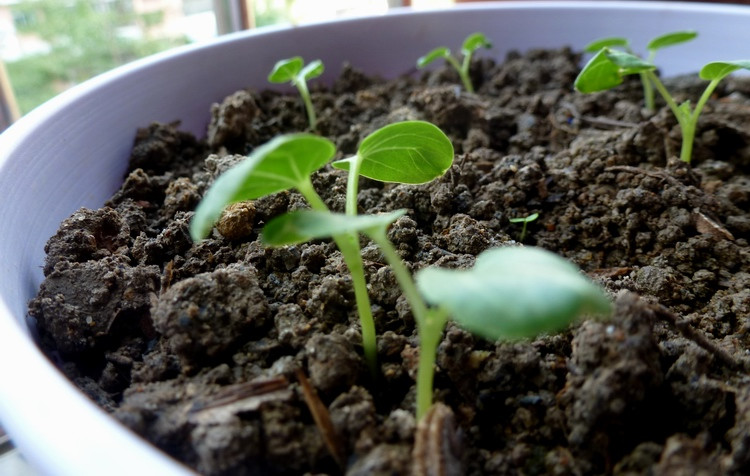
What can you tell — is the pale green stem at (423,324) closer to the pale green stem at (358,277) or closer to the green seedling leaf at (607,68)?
the pale green stem at (358,277)

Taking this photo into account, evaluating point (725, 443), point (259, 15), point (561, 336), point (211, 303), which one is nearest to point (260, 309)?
point (211, 303)

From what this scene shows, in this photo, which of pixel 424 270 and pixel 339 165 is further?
pixel 339 165

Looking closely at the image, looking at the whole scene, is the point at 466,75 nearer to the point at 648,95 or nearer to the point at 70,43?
the point at 648,95

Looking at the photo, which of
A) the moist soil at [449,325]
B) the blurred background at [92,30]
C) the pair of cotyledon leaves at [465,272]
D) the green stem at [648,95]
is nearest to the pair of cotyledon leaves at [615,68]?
the moist soil at [449,325]

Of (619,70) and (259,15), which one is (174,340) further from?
(259,15)

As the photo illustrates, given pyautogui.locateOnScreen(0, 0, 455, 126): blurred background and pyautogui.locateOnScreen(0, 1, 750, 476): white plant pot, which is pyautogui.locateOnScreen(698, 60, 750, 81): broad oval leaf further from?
pyautogui.locateOnScreen(0, 0, 455, 126): blurred background

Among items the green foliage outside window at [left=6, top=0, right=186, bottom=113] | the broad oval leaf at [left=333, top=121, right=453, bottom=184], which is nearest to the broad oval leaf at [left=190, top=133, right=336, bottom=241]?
the broad oval leaf at [left=333, top=121, right=453, bottom=184]

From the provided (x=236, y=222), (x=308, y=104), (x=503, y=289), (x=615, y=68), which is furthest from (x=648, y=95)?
(x=503, y=289)
